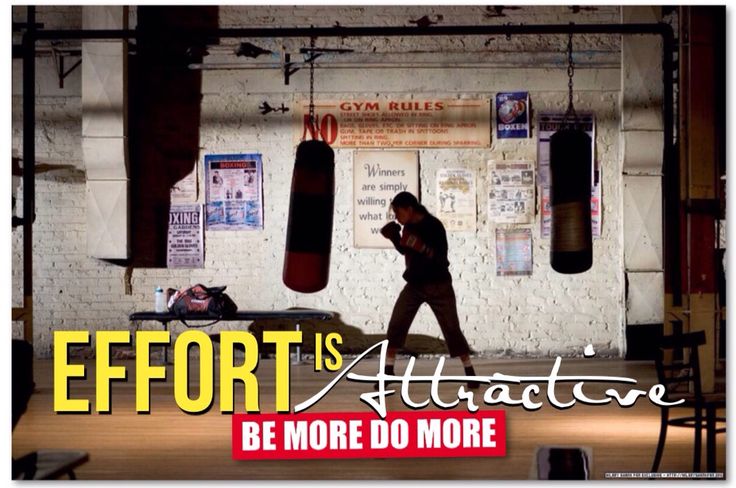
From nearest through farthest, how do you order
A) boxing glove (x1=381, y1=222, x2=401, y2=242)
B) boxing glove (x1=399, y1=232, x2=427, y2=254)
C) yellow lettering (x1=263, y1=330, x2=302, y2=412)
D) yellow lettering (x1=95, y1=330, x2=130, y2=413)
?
yellow lettering (x1=95, y1=330, x2=130, y2=413), yellow lettering (x1=263, y1=330, x2=302, y2=412), boxing glove (x1=381, y1=222, x2=401, y2=242), boxing glove (x1=399, y1=232, x2=427, y2=254)

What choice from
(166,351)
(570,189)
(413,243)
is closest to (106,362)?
(413,243)

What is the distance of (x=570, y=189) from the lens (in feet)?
20.6

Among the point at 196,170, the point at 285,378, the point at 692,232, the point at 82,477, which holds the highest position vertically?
the point at 196,170

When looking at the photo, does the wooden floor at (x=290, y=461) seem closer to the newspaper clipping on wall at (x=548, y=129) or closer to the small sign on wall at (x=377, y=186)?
the small sign on wall at (x=377, y=186)

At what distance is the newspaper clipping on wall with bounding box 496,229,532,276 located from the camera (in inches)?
339

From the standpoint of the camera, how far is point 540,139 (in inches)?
338

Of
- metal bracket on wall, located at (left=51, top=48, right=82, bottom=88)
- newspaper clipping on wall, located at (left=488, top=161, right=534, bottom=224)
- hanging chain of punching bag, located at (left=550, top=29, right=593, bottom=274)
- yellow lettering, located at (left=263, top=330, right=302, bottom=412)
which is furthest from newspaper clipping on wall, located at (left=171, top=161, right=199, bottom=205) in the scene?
yellow lettering, located at (left=263, top=330, right=302, bottom=412)

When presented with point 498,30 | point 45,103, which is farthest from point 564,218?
point 45,103

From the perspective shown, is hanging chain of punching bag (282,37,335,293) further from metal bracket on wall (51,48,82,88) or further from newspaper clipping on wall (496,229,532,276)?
metal bracket on wall (51,48,82,88)

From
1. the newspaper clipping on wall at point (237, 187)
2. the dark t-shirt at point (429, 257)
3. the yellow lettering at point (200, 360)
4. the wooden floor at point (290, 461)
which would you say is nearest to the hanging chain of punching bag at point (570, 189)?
the dark t-shirt at point (429, 257)

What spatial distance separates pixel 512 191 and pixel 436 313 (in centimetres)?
270

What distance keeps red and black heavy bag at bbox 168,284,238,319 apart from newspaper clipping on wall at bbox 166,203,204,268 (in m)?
→ 0.55
